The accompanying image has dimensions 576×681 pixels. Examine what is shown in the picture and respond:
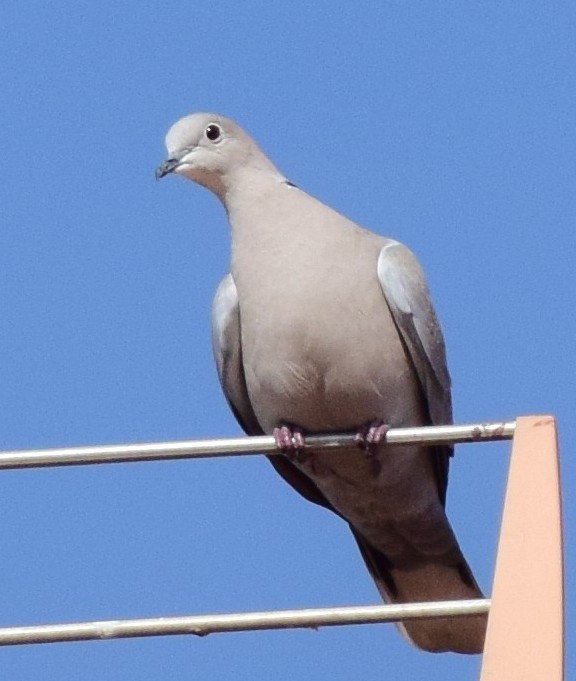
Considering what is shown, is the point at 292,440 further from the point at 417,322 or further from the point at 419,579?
the point at 419,579

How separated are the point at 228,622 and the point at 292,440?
69.9 inches

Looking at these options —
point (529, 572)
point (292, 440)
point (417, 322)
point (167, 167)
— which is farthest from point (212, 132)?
point (529, 572)

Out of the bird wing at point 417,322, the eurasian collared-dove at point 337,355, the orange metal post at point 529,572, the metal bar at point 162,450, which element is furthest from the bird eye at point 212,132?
the orange metal post at point 529,572

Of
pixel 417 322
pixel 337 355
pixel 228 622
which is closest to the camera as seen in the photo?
pixel 228 622

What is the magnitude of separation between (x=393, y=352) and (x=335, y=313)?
0.86 ft

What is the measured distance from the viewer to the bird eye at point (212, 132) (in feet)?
16.1

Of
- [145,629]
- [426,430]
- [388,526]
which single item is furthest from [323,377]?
[145,629]

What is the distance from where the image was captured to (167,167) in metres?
4.84

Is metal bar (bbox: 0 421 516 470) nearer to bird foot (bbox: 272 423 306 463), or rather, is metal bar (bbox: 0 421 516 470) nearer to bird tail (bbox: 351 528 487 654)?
bird foot (bbox: 272 423 306 463)

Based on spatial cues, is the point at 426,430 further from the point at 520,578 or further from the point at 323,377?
the point at 323,377

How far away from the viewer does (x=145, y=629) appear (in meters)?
2.55

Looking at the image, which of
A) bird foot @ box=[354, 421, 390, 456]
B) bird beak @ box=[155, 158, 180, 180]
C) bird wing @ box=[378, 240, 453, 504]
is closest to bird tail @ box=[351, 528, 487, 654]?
bird wing @ box=[378, 240, 453, 504]

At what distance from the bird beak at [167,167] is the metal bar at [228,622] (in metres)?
2.46

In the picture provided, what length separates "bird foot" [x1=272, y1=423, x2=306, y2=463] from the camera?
422 centimetres
